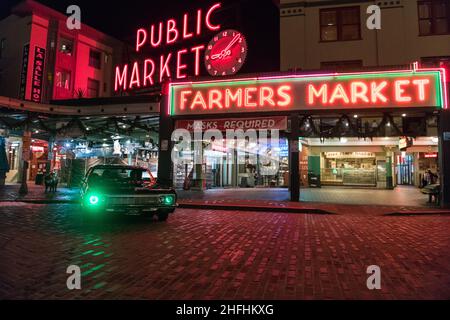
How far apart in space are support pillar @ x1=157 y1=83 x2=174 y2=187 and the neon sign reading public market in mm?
4030

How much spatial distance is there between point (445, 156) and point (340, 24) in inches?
484

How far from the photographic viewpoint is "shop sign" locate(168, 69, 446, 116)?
1442cm

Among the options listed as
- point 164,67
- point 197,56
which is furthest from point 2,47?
point 197,56

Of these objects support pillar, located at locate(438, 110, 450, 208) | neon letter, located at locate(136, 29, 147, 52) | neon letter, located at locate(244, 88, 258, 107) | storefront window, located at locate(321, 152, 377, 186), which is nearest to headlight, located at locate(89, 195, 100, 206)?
neon letter, located at locate(244, 88, 258, 107)

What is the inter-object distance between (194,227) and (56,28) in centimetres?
2814

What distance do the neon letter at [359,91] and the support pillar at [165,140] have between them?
8.92m

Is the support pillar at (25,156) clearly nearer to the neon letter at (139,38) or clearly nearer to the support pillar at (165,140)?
the support pillar at (165,140)

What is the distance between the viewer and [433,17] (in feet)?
69.8

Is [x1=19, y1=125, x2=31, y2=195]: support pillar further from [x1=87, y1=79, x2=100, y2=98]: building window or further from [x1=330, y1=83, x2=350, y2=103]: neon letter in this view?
[x1=87, y1=79, x2=100, y2=98]: building window

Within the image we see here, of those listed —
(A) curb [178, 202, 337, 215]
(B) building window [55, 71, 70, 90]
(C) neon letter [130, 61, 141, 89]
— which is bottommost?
(A) curb [178, 202, 337, 215]

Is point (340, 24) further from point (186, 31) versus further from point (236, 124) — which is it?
point (236, 124)

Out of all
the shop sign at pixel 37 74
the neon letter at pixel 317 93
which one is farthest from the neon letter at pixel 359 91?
the shop sign at pixel 37 74
